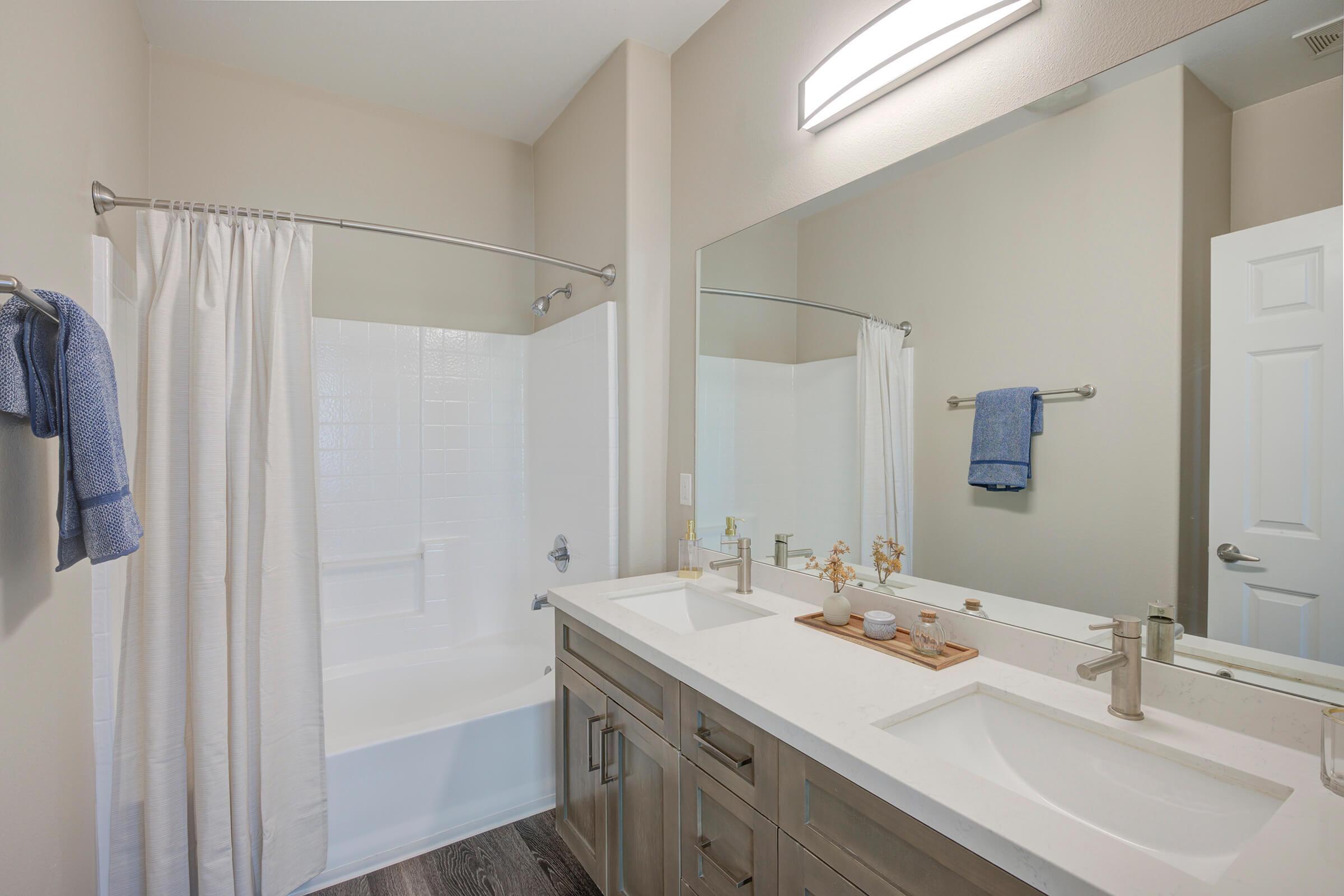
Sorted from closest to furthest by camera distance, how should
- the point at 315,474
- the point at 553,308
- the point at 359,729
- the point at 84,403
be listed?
the point at 84,403 → the point at 315,474 → the point at 359,729 → the point at 553,308

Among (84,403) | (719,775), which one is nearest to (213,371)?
(84,403)

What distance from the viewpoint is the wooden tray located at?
3.81 ft

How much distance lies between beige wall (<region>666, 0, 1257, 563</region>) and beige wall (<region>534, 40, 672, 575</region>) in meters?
0.05

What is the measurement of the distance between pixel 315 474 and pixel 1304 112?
7.27 feet

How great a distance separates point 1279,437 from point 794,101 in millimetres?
1370

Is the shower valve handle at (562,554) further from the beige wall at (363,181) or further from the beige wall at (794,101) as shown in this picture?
the beige wall at (363,181)

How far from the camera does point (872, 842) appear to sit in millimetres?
837

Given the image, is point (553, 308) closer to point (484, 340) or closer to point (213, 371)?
point (484, 340)

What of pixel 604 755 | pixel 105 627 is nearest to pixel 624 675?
pixel 604 755

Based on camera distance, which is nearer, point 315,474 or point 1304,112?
point 1304,112

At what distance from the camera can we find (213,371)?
1.61 metres

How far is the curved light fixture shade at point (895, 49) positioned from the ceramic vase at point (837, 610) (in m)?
1.19

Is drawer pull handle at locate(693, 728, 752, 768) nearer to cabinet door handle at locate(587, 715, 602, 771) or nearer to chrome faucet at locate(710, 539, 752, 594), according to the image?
cabinet door handle at locate(587, 715, 602, 771)

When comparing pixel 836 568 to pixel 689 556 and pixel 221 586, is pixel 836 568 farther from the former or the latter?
pixel 221 586
